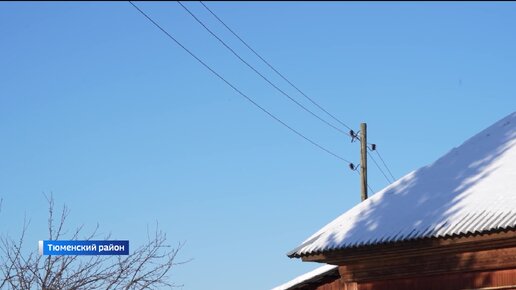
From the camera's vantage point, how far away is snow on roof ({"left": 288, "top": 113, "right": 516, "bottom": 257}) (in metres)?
13.3

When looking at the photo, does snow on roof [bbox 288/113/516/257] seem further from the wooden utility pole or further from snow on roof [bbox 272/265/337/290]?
the wooden utility pole

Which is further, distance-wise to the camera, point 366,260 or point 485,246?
point 366,260

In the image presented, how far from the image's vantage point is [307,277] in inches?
693

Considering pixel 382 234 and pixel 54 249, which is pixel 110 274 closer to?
pixel 54 249

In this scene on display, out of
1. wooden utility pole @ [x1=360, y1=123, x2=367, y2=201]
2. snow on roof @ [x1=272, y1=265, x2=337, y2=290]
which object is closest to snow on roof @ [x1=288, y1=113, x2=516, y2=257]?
snow on roof @ [x1=272, y1=265, x2=337, y2=290]

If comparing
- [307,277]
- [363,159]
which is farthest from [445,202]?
[363,159]

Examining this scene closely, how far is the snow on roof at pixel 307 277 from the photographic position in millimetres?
17156

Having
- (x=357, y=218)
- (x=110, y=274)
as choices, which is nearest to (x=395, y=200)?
(x=357, y=218)

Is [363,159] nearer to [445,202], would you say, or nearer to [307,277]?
[307,277]

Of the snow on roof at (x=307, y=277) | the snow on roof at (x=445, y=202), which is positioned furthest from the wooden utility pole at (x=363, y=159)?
the snow on roof at (x=445, y=202)

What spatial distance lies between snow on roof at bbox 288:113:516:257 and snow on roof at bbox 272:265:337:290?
1.52 m

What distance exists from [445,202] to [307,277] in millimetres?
4144

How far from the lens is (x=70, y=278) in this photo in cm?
1291

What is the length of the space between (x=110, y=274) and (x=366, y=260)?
4.13 m
